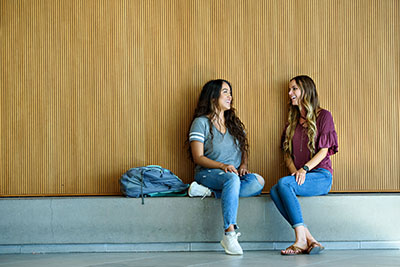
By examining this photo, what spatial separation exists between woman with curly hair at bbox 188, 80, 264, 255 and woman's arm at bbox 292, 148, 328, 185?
0.29 meters

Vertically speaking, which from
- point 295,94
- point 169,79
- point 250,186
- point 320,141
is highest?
point 169,79

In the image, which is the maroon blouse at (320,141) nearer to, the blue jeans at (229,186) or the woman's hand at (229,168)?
the blue jeans at (229,186)

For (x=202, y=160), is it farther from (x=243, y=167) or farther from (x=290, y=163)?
(x=290, y=163)

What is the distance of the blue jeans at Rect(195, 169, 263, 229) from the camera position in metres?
3.33

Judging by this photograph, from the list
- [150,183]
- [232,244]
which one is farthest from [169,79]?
[232,244]

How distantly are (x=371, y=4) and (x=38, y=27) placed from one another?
2828 millimetres

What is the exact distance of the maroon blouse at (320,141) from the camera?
377 cm

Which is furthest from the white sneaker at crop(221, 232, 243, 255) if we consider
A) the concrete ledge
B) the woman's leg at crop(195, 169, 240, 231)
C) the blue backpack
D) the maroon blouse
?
the maroon blouse

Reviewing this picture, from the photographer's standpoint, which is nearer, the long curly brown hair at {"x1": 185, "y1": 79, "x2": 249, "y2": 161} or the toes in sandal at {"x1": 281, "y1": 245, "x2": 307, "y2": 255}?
the toes in sandal at {"x1": 281, "y1": 245, "x2": 307, "y2": 255}

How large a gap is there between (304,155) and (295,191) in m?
0.42

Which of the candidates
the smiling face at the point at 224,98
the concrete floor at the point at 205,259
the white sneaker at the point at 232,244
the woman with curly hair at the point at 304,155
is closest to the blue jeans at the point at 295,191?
the woman with curly hair at the point at 304,155

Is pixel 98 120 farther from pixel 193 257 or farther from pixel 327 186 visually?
pixel 327 186

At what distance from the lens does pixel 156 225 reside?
11.7 feet

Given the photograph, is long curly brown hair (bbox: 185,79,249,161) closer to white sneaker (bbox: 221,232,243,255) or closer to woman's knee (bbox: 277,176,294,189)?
woman's knee (bbox: 277,176,294,189)
